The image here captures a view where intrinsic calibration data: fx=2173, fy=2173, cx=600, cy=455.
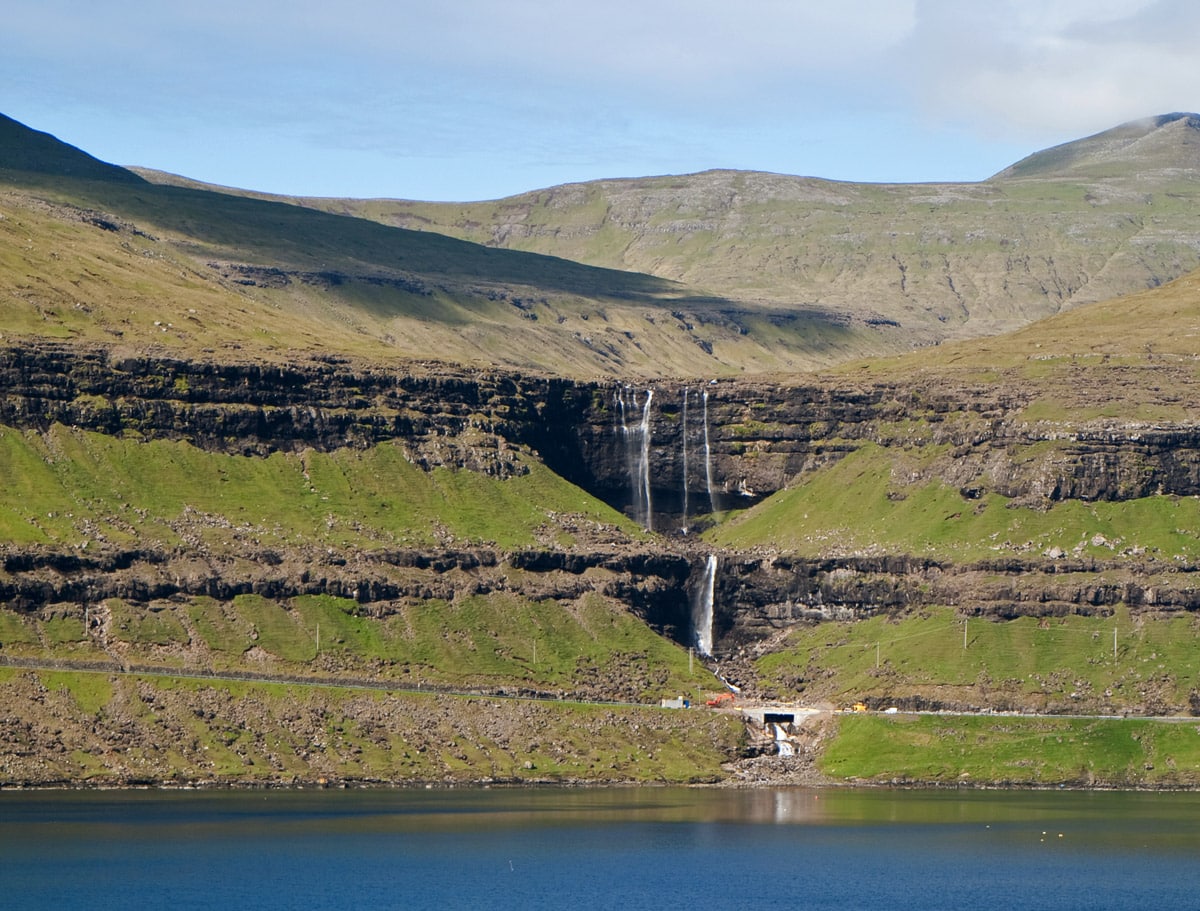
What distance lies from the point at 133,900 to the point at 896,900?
53.1m

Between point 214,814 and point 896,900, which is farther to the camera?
point 214,814

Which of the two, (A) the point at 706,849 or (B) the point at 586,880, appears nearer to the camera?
(B) the point at 586,880

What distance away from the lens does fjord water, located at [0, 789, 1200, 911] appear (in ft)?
500

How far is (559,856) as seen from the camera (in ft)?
555

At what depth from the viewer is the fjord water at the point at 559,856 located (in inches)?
6004

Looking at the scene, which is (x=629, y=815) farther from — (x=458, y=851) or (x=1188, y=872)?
(x=1188, y=872)

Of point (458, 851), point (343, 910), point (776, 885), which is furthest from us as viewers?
point (458, 851)

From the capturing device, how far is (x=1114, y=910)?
150 meters

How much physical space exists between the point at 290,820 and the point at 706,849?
35353 mm

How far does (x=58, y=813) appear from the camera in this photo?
179625 mm

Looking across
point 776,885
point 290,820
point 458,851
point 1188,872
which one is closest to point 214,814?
point 290,820

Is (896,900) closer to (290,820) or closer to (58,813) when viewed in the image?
(290,820)

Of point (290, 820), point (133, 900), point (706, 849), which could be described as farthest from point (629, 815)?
point (133, 900)

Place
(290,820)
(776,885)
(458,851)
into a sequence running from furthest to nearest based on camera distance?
1. (290,820)
2. (458,851)
3. (776,885)
